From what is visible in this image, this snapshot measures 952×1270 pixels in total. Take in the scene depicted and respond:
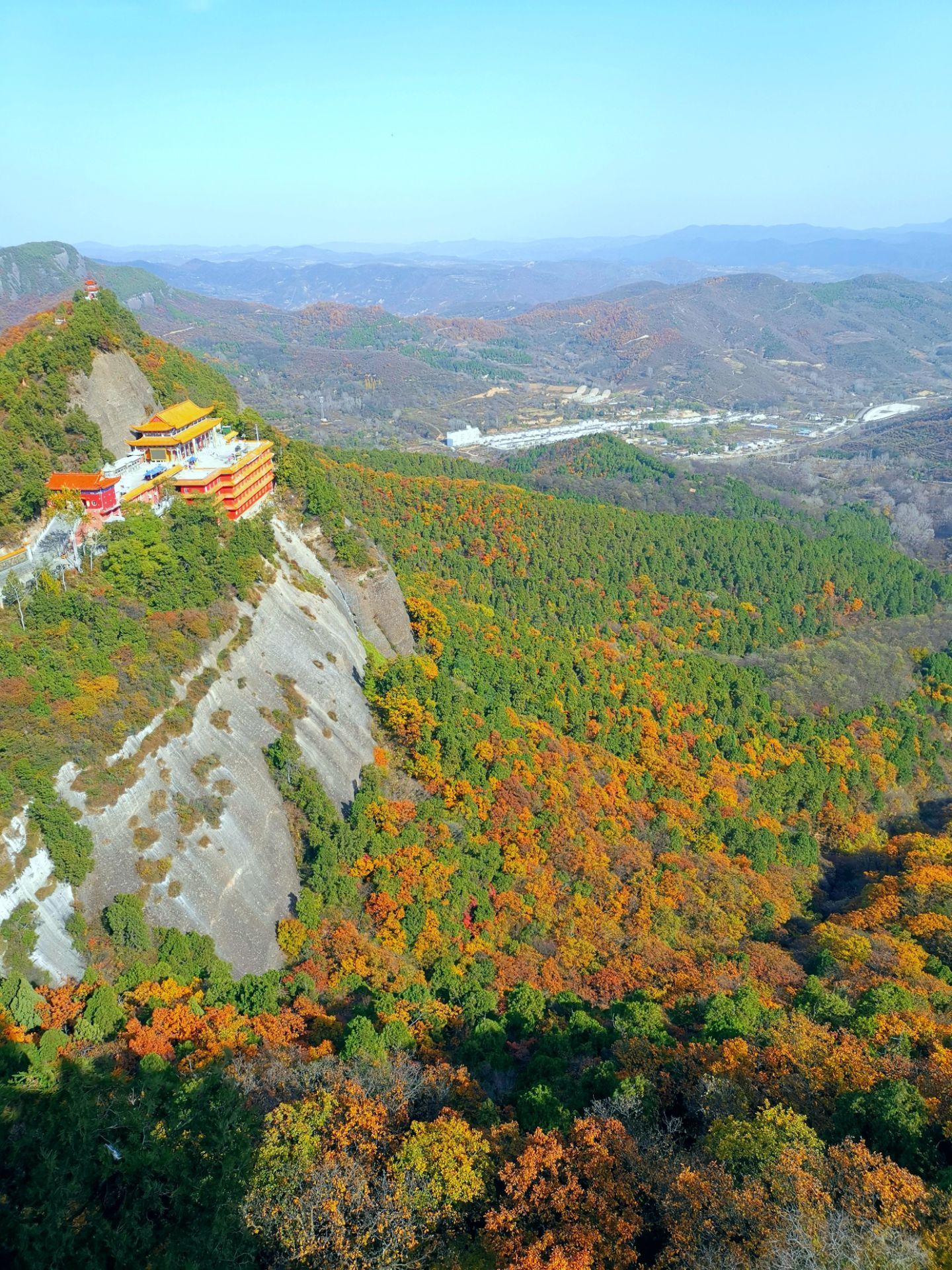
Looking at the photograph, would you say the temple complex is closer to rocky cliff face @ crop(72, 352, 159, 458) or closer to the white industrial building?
rocky cliff face @ crop(72, 352, 159, 458)

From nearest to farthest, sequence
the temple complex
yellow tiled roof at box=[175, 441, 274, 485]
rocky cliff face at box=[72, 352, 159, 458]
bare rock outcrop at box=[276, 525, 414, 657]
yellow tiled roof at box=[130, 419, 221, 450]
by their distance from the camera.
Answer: the temple complex
yellow tiled roof at box=[175, 441, 274, 485]
yellow tiled roof at box=[130, 419, 221, 450]
rocky cliff face at box=[72, 352, 159, 458]
bare rock outcrop at box=[276, 525, 414, 657]

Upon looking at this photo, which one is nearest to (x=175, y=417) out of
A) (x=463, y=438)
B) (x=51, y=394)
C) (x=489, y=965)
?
(x=51, y=394)

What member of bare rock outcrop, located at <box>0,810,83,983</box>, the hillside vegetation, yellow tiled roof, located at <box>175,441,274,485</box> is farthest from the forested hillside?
yellow tiled roof, located at <box>175,441,274,485</box>

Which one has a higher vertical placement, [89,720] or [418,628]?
[89,720]

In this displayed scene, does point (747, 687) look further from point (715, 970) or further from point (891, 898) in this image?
point (715, 970)

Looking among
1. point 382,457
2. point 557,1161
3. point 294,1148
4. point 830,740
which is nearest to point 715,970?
point 557,1161

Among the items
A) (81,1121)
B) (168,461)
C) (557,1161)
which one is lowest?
(557,1161)
